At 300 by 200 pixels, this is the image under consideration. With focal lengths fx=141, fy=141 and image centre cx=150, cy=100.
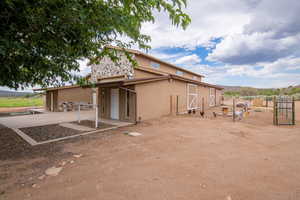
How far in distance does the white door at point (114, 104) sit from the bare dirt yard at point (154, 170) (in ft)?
15.7

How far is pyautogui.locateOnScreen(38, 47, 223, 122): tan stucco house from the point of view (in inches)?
343

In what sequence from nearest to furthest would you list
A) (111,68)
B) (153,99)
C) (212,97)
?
1. (153,99)
2. (111,68)
3. (212,97)

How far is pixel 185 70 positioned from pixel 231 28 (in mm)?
8250

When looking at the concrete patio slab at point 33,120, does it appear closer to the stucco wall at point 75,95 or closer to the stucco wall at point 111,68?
the stucco wall at point 111,68

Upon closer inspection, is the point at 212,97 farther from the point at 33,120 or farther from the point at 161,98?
the point at 33,120

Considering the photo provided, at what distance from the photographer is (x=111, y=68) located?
42.7 ft

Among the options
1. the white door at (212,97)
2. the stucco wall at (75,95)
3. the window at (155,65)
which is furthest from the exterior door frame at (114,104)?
the white door at (212,97)

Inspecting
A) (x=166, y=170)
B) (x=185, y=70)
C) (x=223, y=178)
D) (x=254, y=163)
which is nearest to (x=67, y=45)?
(x=166, y=170)

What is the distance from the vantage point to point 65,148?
176 inches

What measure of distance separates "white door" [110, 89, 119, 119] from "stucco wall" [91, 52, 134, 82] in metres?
2.29

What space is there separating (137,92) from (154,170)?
233 inches

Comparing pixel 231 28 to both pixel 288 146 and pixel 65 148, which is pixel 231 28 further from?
pixel 65 148

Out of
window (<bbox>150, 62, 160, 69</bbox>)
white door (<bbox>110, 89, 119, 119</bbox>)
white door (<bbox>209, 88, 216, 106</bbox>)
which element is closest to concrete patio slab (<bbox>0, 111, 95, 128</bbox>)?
white door (<bbox>110, 89, 119, 119</bbox>)

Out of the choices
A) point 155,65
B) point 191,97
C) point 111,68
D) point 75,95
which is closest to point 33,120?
point 75,95
